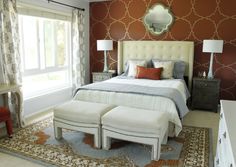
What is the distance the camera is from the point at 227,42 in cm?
462

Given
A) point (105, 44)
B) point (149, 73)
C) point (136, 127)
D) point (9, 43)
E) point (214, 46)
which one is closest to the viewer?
point (136, 127)

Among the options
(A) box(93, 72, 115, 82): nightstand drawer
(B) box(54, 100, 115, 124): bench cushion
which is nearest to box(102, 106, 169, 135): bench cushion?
(B) box(54, 100, 115, 124): bench cushion

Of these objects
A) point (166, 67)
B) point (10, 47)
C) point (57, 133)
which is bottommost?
point (57, 133)

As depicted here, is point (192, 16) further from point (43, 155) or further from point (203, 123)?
point (43, 155)

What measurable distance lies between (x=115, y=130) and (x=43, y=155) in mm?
939

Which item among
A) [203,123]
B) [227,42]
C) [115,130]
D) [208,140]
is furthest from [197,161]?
Answer: [227,42]

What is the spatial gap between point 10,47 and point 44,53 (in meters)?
1.20

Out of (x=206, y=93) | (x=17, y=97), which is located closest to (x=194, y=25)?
(x=206, y=93)

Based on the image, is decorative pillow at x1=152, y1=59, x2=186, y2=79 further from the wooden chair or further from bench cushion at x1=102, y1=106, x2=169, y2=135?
the wooden chair

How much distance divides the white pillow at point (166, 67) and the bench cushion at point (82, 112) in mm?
1779

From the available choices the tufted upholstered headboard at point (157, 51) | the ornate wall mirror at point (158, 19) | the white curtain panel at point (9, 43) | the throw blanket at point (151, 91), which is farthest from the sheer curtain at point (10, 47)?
the ornate wall mirror at point (158, 19)

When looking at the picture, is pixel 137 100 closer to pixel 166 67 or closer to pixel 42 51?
pixel 166 67

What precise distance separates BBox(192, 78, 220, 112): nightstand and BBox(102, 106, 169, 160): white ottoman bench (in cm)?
196

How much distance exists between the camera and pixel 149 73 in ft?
14.7
